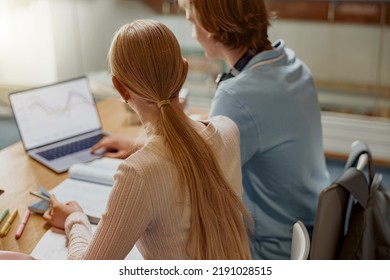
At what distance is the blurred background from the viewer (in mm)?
2869

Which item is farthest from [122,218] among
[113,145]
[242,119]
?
[113,145]

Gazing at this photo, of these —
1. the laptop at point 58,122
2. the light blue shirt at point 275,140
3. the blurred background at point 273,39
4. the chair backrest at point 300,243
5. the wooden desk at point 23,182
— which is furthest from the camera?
the blurred background at point 273,39

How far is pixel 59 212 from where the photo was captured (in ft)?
4.29

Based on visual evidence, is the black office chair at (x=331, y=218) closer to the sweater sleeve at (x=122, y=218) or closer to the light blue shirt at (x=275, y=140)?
the light blue shirt at (x=275, y=140)

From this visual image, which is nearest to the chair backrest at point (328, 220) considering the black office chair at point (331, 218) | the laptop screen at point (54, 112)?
the black office chair at point (331, 218)

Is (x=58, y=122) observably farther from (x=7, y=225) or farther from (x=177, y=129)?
(x=177, y=129)

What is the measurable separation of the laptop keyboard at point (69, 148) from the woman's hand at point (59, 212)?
1.26 ft

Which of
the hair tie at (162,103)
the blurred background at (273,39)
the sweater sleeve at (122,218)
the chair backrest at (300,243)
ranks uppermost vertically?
the hair tie at (162,103)

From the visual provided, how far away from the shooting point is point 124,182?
3.18 ft

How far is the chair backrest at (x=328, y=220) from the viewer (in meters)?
1.32

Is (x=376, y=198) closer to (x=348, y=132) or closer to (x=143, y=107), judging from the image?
(x=143, y=107)

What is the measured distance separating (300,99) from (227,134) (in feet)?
1.17

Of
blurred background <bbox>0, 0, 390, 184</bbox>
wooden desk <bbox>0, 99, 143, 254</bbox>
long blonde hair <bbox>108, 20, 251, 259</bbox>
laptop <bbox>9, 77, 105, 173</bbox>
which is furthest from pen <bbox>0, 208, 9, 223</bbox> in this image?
blurred background <bbox>0, 0, 390, 184</bbox>

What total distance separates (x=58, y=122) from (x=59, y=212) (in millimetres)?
554
